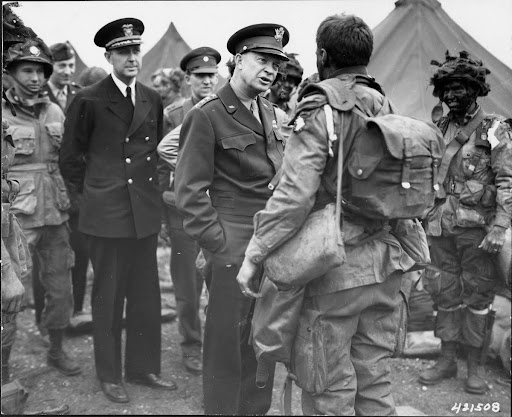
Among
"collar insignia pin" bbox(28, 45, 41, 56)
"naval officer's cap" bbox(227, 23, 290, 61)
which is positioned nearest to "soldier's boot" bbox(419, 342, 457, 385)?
"naval officer's cap" bbox(227, 23, 290, 61)

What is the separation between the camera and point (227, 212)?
127 inches

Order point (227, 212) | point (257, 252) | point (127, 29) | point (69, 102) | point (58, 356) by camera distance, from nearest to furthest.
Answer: point (257, 252), point (227, 212), point (127, 29), point (58, 356), point (69, 102)

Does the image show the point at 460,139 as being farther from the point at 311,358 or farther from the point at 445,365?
the point at 311,358

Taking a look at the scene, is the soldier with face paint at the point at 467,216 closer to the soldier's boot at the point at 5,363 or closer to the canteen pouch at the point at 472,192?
the canteen pouch at the point at 472,192

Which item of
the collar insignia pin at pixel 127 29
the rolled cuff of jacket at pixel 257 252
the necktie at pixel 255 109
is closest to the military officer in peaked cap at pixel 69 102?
the collar insignia pin at pixel 127 29

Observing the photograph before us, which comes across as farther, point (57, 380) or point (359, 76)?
point (57, 380)

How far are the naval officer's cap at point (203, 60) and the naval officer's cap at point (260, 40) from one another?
1.30 m

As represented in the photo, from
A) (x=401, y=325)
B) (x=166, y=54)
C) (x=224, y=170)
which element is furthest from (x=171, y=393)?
(x=166, y=54)

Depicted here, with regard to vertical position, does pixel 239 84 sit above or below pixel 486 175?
above

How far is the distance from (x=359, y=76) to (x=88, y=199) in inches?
86.5

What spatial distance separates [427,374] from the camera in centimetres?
435

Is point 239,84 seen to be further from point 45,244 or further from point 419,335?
point 419,335

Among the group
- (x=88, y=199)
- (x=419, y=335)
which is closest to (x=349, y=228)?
(x=88, y=199)

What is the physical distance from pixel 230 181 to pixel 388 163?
3.38ft
